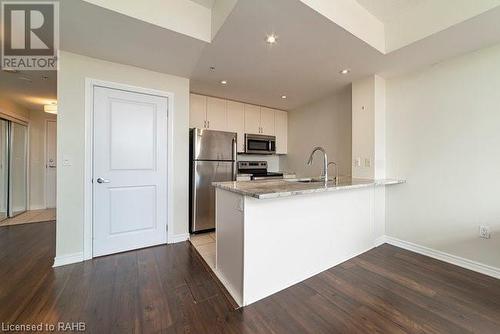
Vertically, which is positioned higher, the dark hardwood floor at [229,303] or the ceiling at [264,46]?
the ceiling at [264,46]

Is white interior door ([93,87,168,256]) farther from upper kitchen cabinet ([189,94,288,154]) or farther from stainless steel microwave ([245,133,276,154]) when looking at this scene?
stainless steel microwave ([245,133,276,154])

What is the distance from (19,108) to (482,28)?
7294mm

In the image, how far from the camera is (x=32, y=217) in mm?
4137

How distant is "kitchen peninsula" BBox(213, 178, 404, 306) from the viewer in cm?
165

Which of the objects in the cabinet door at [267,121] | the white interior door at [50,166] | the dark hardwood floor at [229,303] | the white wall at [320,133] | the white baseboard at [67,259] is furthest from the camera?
the white interior door at [50,166]

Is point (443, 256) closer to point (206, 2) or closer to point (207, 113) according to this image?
point (206, 2)

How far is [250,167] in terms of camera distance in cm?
436

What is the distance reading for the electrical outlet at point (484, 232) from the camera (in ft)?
6.91

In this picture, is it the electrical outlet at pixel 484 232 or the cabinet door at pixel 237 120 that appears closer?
the electrical outlet at pixel 484 232

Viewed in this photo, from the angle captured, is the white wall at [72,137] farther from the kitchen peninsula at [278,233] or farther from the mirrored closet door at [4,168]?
the mirrored closet door at [4,168]

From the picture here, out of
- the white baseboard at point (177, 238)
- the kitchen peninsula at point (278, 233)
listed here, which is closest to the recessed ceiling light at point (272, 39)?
the kitchen peninsula at point (278, 233)

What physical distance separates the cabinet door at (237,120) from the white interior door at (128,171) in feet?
4.51

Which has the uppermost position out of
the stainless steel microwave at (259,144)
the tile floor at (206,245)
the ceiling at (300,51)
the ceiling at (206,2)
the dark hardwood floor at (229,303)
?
the ceiling at (206,2)

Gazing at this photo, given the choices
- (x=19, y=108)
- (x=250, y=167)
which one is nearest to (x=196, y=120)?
(x=250, y=167)
